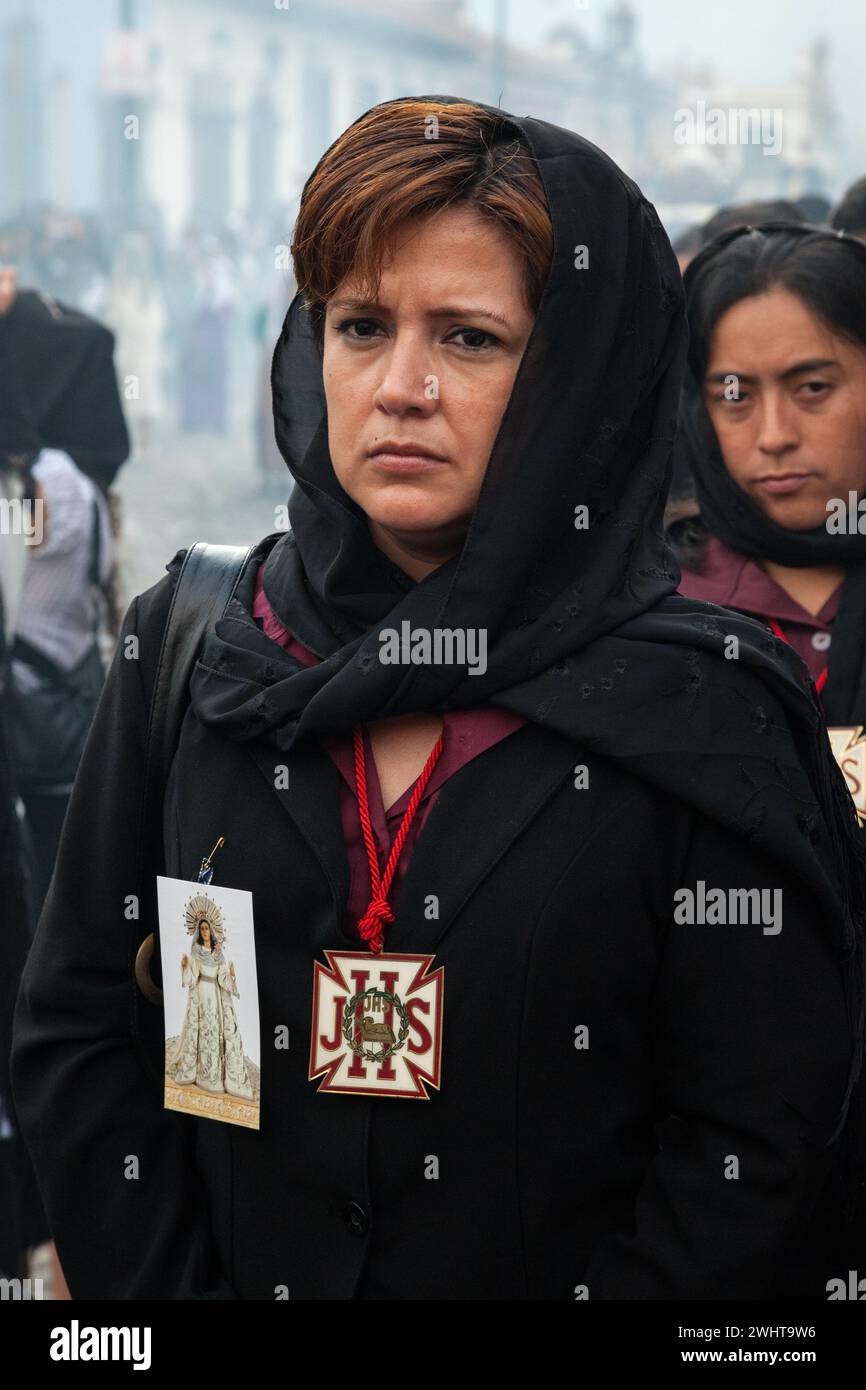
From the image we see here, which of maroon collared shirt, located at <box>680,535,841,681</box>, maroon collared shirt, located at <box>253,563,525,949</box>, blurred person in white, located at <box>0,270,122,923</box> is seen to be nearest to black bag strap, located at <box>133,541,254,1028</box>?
maroon collared shirt, located at <box>253,563,525,949</box>

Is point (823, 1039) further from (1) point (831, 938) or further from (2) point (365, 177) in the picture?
(2) point (365, 177)

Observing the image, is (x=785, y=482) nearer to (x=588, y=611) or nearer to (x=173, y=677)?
(x=588, y=611)

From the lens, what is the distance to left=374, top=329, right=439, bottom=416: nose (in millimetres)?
1529

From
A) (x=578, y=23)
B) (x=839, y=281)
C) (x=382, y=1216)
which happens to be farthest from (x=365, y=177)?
(x=578, y=23)

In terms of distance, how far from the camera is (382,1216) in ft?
5.17

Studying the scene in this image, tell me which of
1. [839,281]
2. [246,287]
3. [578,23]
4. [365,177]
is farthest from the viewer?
[246,287]

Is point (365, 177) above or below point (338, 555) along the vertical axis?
above

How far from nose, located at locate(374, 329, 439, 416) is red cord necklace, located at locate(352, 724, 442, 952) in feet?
1.05

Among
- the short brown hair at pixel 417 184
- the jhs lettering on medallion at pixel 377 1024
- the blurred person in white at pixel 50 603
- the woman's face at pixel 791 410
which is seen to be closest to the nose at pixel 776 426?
the woman's face at pixel 791 410

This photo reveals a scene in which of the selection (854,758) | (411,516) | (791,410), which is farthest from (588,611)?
(791,410)

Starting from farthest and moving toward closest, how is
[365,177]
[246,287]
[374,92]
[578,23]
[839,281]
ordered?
[374,92], [246,287], [578,23], [839,281], [365,177]

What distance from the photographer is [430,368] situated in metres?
1.55
